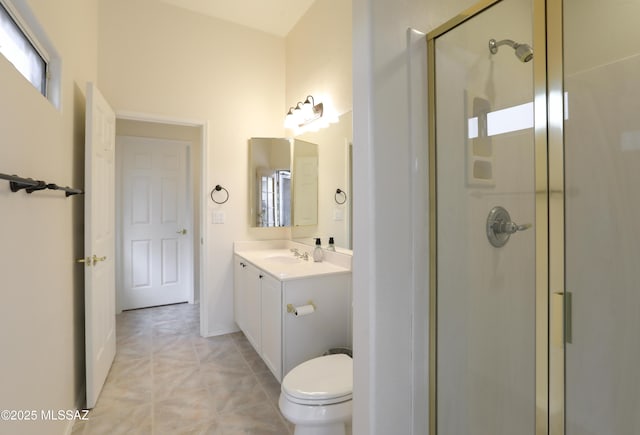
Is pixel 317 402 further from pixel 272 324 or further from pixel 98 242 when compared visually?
pixel 98 242

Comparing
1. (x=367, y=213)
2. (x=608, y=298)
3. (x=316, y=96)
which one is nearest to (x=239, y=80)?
(x=316, y=96)

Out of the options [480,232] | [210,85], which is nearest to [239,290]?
[210,85]

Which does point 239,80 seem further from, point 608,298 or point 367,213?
point 608,298

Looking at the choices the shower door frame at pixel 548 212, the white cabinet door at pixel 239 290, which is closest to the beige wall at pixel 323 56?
the shower door frame at pixel 548 212

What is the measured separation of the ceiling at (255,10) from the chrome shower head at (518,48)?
6.75 ft

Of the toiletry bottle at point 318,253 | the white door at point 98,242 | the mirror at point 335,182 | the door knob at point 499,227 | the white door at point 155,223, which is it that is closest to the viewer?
A: the door knob at point 499,227

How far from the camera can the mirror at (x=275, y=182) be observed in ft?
10.0

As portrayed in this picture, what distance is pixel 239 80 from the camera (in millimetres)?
3164

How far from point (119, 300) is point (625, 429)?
4.30m

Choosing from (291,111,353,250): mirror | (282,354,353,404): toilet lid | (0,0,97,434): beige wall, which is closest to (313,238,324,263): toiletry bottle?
(291,111,353,250): mirror

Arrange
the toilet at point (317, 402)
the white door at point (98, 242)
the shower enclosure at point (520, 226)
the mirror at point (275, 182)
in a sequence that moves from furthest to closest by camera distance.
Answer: the mirror at point (275, 182) < the white door at point (98, 242) < the toilet at point (317, 402) < the shower enclosure at point (520, 226)

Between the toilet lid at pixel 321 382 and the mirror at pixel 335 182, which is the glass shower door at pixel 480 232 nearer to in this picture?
the toilet lid at pixel 321 382

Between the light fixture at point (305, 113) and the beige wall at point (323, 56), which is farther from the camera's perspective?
the light fixture at point (305, 113)

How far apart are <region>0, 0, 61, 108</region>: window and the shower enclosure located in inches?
61.9
